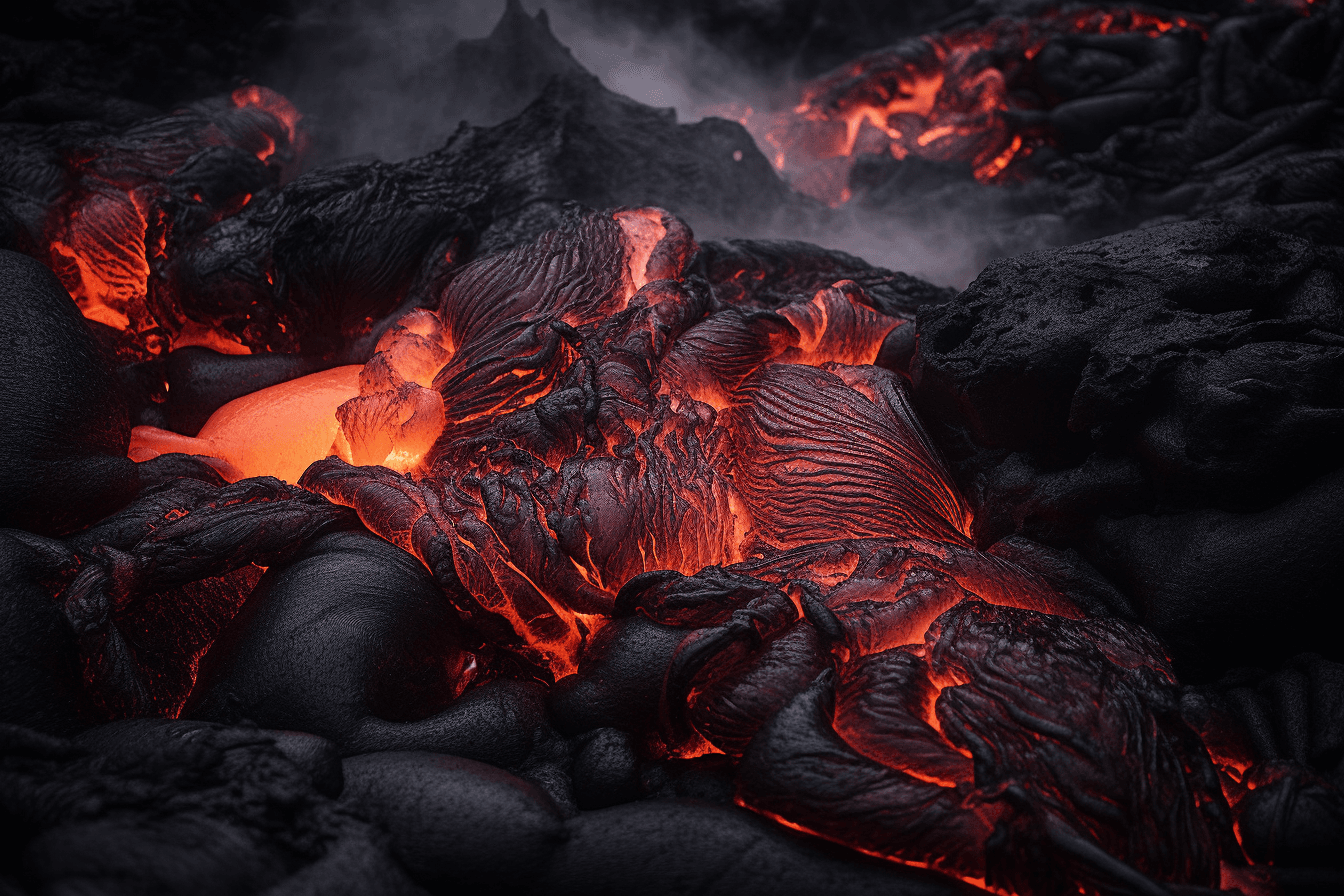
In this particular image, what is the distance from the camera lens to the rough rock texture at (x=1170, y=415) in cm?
188

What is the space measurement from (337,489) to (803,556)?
1462mm

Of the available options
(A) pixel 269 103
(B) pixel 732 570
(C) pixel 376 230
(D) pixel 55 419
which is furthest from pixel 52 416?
(A) pixel 269 103

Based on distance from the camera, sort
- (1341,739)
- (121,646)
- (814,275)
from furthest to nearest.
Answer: (814,275)
(121,646)
(1341,739)

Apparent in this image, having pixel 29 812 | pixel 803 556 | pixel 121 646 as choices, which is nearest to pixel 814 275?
pixel 803 556

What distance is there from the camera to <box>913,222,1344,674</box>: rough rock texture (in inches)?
74.1

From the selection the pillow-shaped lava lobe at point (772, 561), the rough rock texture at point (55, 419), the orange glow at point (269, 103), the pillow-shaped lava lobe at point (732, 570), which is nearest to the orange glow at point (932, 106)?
the pillow-shaped lava lobe at point (772, 561)

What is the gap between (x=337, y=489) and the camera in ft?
7.48

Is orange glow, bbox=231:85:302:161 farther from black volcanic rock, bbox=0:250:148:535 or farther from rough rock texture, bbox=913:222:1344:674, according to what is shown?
rough rock texture, bbox=913:222:1344:674

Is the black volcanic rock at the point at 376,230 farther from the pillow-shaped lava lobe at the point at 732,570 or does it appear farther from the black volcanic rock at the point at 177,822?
the black volcanic rock at the point at 177,822

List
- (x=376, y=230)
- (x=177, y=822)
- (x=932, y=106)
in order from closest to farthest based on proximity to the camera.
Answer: (x=177, y=822)
(x=376, y=230)
(x=932, y=106)

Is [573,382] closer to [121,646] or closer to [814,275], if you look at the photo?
[121,646]

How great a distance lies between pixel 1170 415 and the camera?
2076mm

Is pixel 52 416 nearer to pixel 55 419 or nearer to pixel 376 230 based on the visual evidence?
pixel 55 419

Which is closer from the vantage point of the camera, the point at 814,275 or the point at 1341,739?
the point at 1341,739
